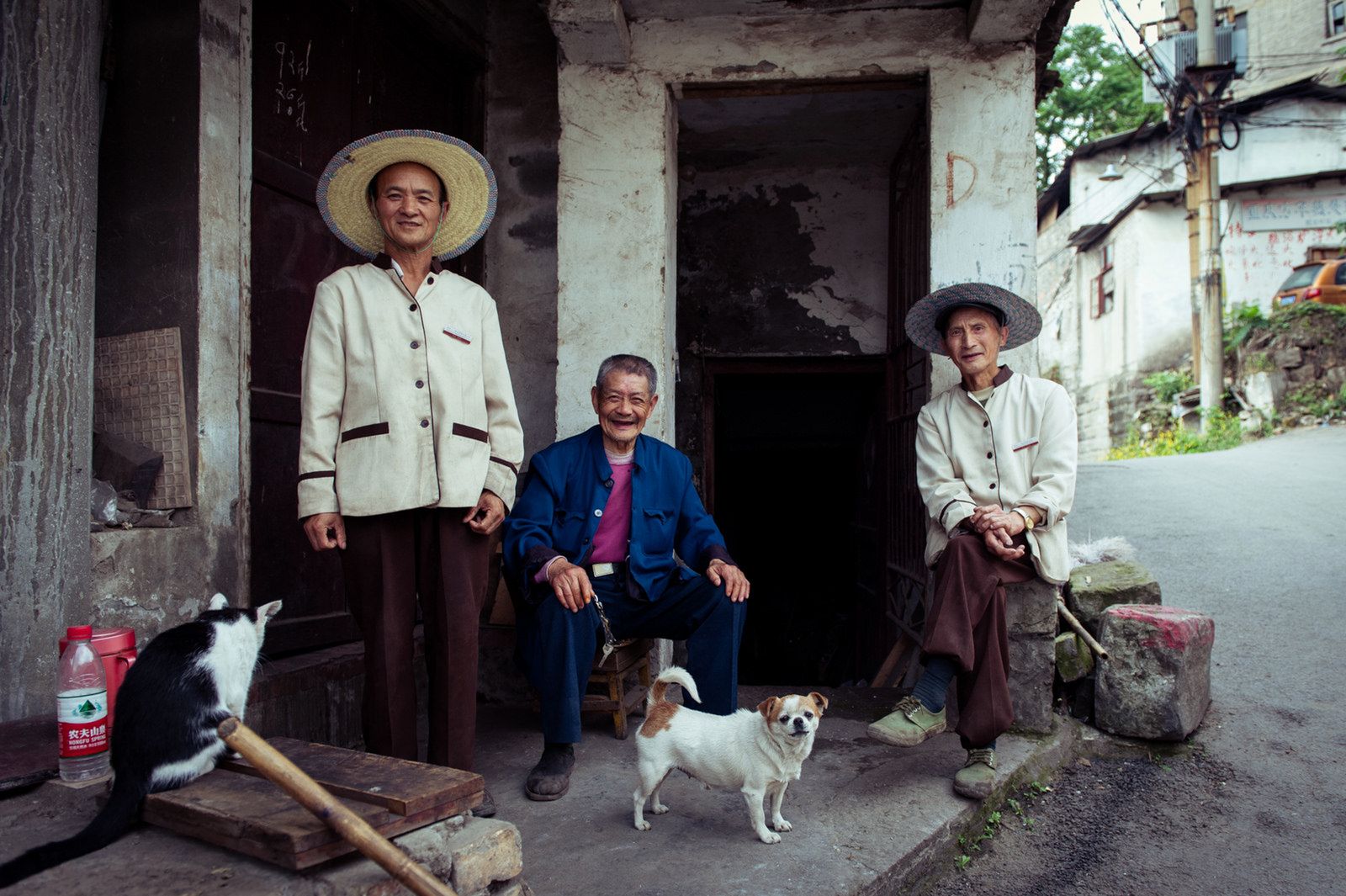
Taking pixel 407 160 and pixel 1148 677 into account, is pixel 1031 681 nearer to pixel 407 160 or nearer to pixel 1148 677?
pixel 1148 677

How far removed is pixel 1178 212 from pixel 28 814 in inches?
834

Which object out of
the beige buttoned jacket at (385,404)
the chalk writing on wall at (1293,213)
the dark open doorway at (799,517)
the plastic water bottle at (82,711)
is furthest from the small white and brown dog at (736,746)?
the chalk writing on wall at (1293,213)

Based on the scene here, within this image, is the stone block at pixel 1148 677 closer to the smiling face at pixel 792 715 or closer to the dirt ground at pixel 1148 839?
the dirt ground at pixel 1148 839

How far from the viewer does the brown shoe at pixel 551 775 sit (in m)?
2.85

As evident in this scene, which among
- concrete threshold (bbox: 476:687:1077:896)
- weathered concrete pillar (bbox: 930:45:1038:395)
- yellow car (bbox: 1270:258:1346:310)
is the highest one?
yellow car (bbox: 1270:258:1346:310)

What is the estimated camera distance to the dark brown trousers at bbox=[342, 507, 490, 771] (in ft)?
8.61

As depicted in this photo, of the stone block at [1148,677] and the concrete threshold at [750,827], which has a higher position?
the stone block at [1148,677]

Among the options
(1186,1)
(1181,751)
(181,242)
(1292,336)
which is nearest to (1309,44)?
(1186,1)

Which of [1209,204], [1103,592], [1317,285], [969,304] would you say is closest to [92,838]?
[969,304]

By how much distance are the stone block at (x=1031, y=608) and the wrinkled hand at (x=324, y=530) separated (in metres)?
2.40

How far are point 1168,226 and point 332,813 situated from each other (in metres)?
20.8

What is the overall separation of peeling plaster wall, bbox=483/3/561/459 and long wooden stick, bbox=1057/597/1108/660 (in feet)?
8.41

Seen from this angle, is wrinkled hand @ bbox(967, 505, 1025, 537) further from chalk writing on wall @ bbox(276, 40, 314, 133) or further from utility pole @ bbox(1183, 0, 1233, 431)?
utility pole @ bbox(1183, 0, 1233, 431)

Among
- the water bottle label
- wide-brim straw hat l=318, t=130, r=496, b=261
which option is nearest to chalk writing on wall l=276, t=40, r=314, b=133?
wide-brim straw hat l=318, t=130, r=496, b=261
